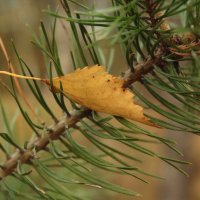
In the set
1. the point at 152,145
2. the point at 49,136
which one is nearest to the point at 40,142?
the point at 49,136

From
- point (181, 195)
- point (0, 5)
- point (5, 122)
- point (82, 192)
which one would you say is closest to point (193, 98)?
point (5, 122)

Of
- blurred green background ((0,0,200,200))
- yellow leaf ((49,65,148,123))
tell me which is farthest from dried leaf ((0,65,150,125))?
blurred green background ((0,0,200,200))

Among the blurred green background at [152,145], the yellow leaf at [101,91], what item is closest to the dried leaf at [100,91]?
the yellow leaf at [101,91]

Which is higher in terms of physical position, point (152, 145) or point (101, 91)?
point (152, 145)

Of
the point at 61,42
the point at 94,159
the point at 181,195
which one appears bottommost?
the point at 94,159

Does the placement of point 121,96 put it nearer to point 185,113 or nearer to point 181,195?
point 185,113

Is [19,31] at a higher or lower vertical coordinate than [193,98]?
higher

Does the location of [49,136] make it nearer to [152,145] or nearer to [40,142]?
[40,142]

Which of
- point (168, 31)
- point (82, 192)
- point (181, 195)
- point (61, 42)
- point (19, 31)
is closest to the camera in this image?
point (168, 31)

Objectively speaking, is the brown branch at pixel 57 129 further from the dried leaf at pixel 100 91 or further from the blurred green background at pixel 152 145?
the blurred green background at pixel 152 145
